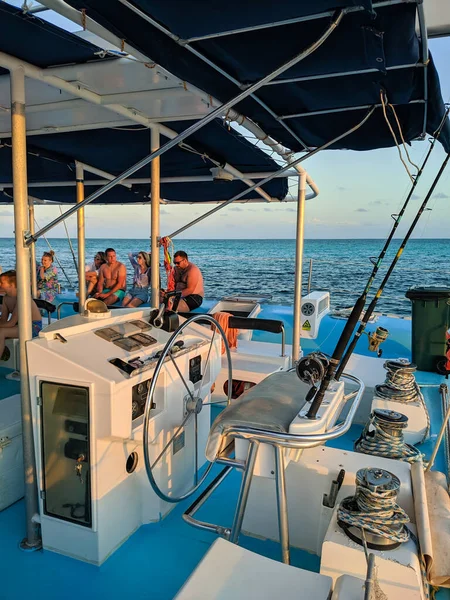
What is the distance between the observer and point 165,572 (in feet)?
6.54

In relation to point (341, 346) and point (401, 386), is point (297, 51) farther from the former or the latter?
point (401, 386)

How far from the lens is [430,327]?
4656 mm

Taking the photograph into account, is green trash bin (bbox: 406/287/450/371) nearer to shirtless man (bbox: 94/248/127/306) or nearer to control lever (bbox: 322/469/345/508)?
control lever (bbox: 322/469/345/508)

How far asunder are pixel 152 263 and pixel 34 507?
198 centimetres

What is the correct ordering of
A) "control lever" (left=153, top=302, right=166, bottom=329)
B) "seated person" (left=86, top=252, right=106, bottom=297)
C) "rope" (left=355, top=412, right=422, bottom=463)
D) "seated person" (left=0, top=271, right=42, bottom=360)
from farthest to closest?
"seated person" (left=86, top=252, right=106, bottom=297), "seated person" (left=0, top=271, right=42, bottom=360), "control lever" (left=153, top=302, right=166, bottom=329), "rope" (left=355, top=412, right=422, bottom=463)

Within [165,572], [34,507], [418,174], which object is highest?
[418,174]

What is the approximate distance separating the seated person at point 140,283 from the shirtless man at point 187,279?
111cm

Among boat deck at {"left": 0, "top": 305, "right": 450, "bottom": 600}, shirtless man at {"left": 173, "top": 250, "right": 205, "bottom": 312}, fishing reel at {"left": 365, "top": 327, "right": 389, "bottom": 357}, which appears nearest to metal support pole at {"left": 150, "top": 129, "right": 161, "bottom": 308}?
boat deck at {"left": 0, "top": 305, "right": 450, "bottom": 600}

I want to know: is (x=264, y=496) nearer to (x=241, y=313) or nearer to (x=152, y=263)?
(x=152, y=263)

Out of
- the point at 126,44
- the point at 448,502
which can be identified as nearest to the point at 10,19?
the point at 126,44

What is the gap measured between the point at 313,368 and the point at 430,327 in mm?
3432

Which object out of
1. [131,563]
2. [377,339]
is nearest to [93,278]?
[377,339]

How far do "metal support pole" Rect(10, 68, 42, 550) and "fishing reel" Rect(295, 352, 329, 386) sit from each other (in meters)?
1.19

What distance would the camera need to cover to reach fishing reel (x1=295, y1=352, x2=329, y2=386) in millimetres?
1675
